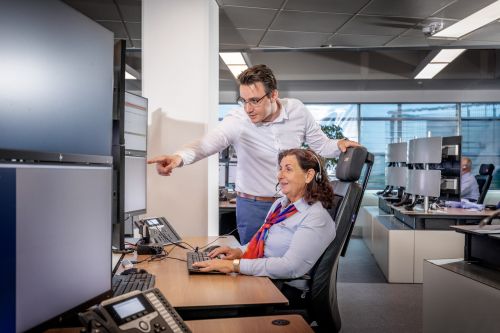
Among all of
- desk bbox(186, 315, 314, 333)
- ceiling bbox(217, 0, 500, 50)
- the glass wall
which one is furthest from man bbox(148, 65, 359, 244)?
the glass wall

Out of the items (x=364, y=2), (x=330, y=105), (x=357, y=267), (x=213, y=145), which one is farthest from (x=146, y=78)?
(x=330, y=105)

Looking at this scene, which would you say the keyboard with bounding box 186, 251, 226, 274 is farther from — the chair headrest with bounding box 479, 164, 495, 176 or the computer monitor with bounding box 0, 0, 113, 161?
the chair headrest with bounding box 479, 164, 495, 176

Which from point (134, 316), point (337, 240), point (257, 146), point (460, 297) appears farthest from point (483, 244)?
point (134, 316)

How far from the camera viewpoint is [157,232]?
2430 mm

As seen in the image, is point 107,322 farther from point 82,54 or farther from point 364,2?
point 364,2

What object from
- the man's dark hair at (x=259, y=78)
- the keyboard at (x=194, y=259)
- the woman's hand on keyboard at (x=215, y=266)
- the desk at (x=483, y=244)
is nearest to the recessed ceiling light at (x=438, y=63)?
the desk at (x=483, y=244)

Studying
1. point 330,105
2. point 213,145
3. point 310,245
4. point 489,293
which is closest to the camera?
point 310,245

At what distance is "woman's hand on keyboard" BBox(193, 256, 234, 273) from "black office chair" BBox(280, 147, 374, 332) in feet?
1.17

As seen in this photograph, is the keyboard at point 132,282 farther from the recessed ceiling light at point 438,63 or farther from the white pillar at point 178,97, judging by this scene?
the recessed ceiling light at point 438,63

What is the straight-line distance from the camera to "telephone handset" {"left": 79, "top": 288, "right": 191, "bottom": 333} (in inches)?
34.1

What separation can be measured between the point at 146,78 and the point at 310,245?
6.63 ft

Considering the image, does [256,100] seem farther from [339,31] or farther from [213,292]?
[339,31]

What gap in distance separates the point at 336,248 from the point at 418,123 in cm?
717

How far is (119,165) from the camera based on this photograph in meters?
1.43
